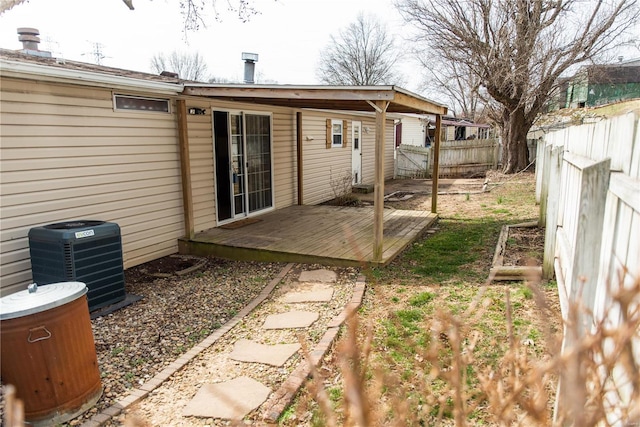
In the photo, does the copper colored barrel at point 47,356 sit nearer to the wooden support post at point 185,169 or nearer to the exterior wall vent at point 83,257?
the exterior wall vent at point 83,257

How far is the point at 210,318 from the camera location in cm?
436

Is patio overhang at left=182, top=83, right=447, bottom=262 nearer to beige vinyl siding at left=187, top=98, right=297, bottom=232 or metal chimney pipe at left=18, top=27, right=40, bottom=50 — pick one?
beige vinyl siding at left=187, top=98, right=297, bottom=232

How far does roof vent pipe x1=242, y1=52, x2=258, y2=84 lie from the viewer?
9062 millimetres

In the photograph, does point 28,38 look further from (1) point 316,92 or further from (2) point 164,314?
(2) point 164,314

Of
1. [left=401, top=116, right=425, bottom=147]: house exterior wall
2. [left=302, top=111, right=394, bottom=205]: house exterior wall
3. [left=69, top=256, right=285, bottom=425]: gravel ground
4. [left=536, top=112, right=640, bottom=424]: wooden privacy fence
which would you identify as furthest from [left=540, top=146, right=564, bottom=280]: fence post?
[left=401, top=116, right=425, bottom=147]: house exterior wall

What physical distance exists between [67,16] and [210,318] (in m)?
6.86

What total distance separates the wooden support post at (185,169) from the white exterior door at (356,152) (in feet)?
24.6

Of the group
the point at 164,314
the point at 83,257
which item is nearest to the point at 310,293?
the point at 164,314

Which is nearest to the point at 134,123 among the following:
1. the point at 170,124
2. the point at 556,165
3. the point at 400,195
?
the point at 170,124

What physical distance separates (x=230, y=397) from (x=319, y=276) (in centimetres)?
260

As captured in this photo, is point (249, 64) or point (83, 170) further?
point (249, 64)

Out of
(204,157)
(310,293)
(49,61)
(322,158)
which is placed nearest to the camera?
(310,293)

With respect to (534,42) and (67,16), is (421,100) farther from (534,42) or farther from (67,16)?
(534,42)

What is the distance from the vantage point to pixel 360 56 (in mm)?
35938
